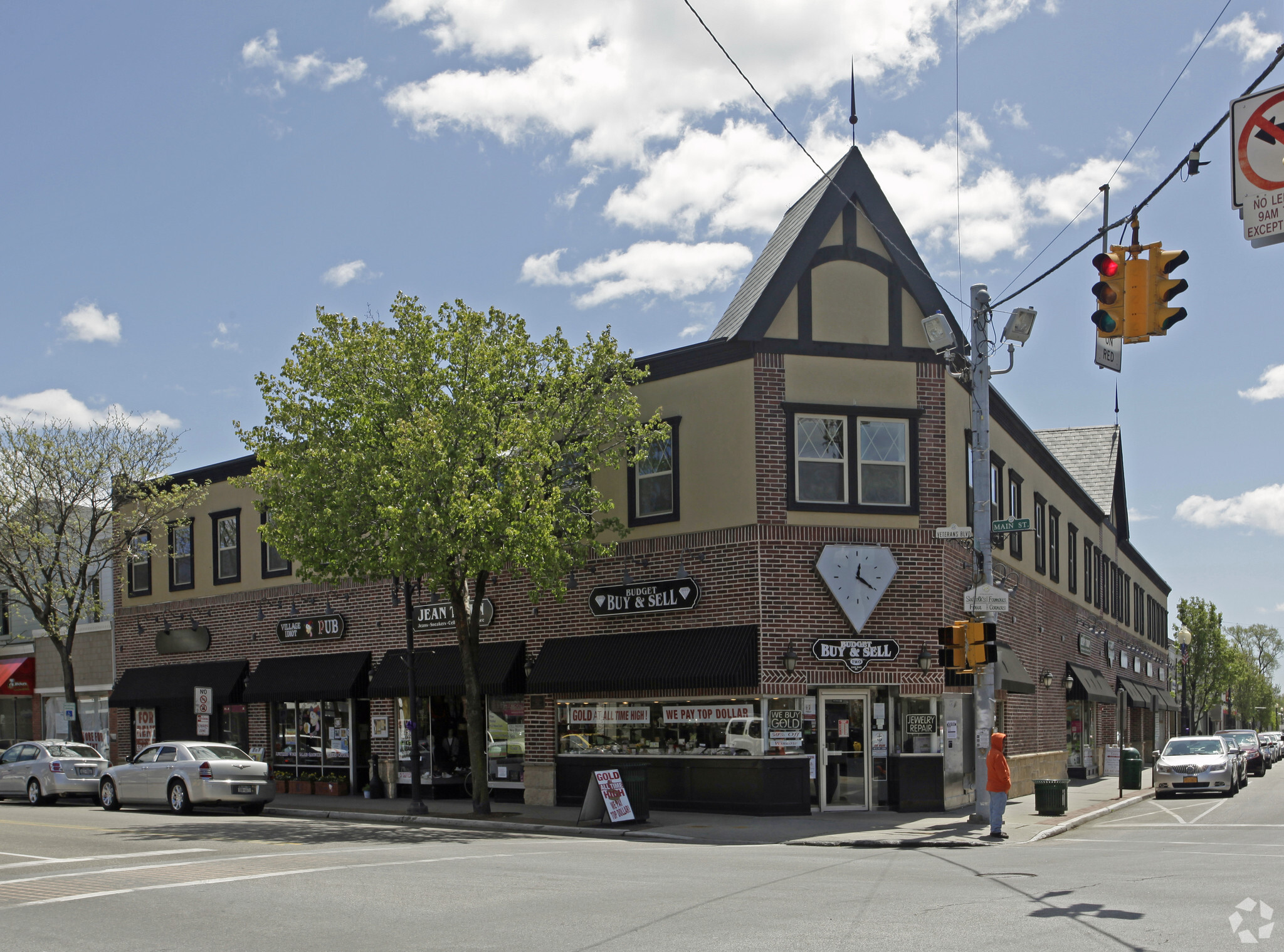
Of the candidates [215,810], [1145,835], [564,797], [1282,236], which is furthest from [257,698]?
[1282,236]

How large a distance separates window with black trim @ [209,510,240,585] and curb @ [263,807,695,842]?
975cm

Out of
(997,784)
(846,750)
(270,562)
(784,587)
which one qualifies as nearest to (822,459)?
(784,587)

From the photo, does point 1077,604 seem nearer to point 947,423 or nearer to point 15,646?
point 947,423

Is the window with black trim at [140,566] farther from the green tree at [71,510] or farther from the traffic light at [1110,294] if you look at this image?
the traffic light at [1110,294]

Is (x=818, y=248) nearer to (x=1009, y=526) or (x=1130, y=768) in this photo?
(x=1009, y=526)

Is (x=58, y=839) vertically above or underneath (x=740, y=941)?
underneath

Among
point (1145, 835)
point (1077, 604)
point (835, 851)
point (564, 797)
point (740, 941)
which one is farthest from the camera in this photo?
point (1077, 604)

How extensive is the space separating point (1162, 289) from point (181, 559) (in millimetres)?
29561

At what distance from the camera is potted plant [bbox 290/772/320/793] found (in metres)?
28.6

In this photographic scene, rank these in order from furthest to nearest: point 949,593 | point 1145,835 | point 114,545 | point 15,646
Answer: point 15,646 → point 114,545 → point 949,593 → point 1145,835

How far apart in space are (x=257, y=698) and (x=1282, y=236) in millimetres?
26189

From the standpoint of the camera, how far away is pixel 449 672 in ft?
84.4

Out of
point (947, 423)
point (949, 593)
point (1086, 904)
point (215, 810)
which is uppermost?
point (947, 423)

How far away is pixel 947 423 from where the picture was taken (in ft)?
74.2
